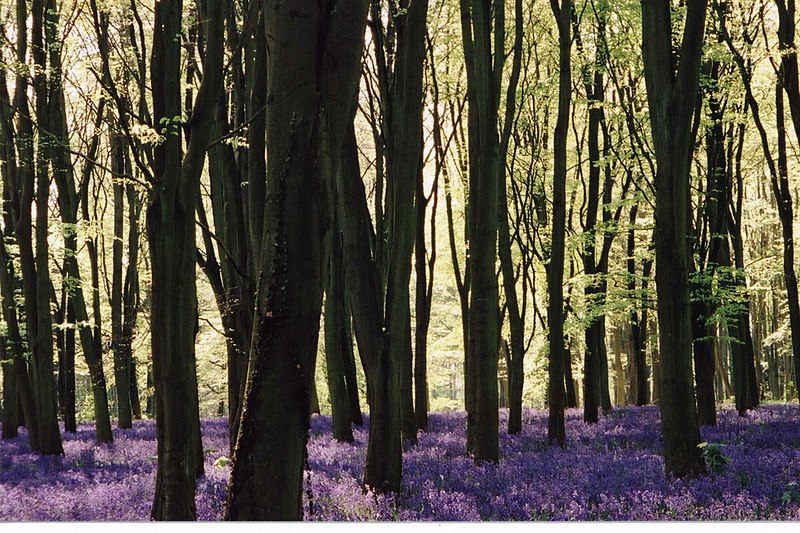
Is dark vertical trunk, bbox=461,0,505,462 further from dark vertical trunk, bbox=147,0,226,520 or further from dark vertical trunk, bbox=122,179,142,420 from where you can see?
dark vertical trunk, bbox=122,179,142,420

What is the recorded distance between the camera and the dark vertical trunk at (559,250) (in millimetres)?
12070

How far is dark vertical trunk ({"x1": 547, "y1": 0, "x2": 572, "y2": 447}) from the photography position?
12.1m

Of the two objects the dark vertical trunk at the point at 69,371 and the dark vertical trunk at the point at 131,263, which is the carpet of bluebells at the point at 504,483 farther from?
the dark vertical trunk at the point at 69,371

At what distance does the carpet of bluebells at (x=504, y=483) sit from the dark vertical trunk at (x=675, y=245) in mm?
522

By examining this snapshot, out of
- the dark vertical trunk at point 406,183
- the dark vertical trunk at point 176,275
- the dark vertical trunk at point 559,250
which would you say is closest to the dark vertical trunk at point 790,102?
the dark vertical trunk at point 559,250

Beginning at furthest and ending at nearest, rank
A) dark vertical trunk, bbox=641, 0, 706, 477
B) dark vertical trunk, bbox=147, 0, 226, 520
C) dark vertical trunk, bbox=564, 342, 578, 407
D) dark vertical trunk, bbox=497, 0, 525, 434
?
dark vertical trunk, bbox=564, 342, 578, 407 < dark vertical trunk, bbox=497, 0, 525, 434 < dark vertical trunk, bbox=641, 0, 706, 477 < dark vertical trunk, bbox=147, 0, 226, 520

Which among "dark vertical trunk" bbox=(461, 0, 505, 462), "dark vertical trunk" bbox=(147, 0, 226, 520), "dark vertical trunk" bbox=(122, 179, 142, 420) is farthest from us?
"dark vertical trunk" bbox=(122, 179, 142, 420)

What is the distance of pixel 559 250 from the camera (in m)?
12.4

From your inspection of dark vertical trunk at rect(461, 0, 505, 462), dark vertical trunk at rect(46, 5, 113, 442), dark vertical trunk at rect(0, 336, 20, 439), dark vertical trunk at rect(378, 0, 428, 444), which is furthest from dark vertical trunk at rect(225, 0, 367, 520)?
dark vertical trunk at rect(0, 336, 20, 439)

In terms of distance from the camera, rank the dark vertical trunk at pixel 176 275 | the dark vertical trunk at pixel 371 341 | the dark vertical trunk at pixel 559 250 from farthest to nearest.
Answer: the dark vertical trunk at pixel 559 250 → the dark vertical trunk at pixel 371 341 → the dark vertical trunk at pixel 176 275

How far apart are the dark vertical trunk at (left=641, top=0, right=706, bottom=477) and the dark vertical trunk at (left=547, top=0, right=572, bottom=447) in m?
4.03

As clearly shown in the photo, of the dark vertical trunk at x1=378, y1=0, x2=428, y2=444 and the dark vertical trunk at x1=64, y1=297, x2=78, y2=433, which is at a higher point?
the dark vertical trunk at x1=378, y1=0, x2=428, y2=444

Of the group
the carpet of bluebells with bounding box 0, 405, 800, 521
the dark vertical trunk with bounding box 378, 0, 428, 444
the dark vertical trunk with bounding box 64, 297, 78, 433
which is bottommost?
the carpet of bluebells with bounding box 0, 405, 800, 521

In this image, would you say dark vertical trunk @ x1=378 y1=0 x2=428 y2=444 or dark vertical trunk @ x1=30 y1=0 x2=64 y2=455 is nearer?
dark vertical trunk @ x1=378 y1=0 x2=428 y2=444
